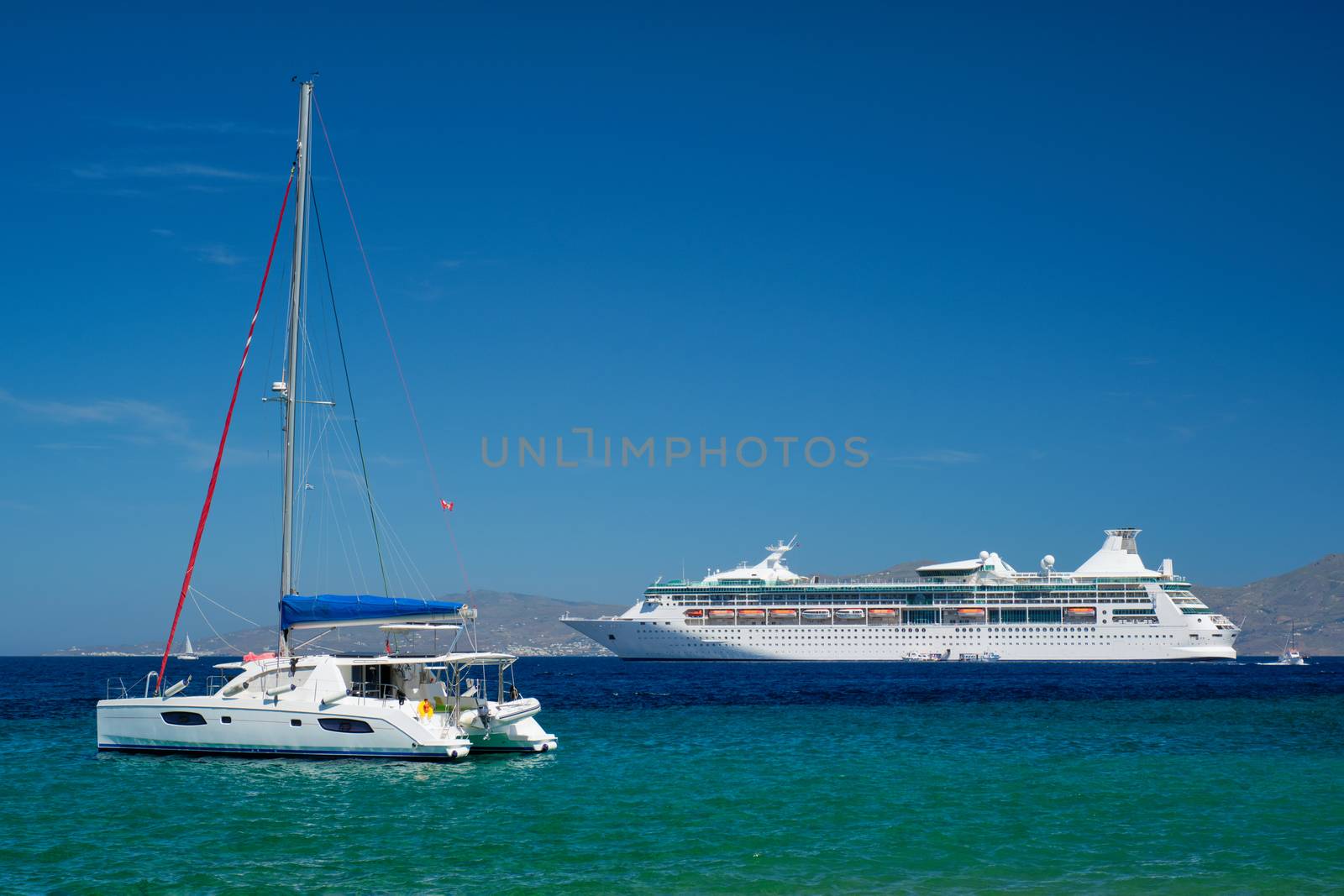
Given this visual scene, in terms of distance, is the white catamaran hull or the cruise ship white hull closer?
the white catamaran hull

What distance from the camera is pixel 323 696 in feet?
86.5

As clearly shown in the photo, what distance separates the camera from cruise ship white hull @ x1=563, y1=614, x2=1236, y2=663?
102 metres

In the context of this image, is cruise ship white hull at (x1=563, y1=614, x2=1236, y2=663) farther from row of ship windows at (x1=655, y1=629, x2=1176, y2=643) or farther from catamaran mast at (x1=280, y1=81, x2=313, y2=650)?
catamaran mast at (x1=280, y1=81, x2=313, y2=650)

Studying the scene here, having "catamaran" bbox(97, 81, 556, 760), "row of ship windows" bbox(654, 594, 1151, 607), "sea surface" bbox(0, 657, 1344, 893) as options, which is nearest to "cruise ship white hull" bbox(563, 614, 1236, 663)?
"row of ship windows" bbox(654, 594, 1151, 607)

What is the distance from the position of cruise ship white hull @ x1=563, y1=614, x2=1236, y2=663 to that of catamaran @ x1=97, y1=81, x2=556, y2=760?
74.0 m

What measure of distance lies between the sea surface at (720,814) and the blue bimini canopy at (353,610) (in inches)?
124

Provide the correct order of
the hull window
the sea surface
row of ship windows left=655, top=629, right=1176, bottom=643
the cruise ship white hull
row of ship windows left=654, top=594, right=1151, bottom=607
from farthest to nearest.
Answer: row of ship windows left=654, top=594, right=1151, bottom=607
row of ship windows left=655, top=629, right=1176, bottom=643
the cruise ship white hull
the hull window
the sea surface

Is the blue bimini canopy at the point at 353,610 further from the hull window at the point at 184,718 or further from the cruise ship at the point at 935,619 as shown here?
the cruise ship at the point at 935,619

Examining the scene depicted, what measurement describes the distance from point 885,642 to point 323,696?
82.6 m

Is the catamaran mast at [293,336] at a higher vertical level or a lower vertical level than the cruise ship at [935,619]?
higher

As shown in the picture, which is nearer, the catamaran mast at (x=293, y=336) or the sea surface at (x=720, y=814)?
the sea surface at (x=720, y=814)

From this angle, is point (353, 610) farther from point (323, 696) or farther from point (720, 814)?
point (720, 814)

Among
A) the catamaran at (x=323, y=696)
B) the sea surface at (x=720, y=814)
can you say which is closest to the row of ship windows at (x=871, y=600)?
the sea surface at (x=720, y=814)

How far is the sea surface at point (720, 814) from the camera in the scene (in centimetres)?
1598
